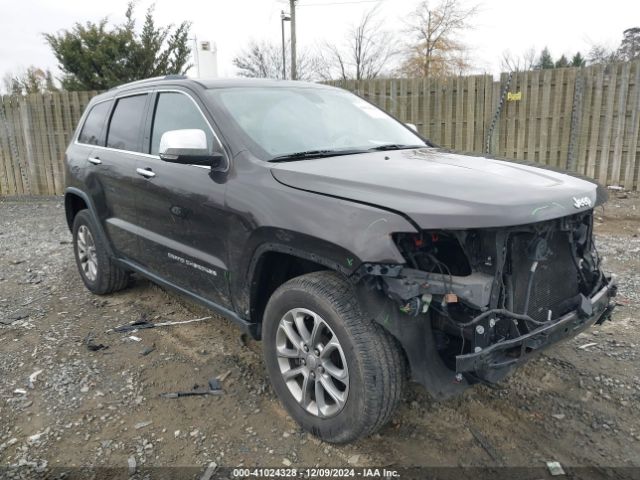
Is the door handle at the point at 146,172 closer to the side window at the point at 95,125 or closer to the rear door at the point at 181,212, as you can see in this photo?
the rear door at the point at 181,212

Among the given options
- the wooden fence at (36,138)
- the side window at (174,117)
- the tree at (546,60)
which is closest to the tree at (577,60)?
the tree at (546,60)

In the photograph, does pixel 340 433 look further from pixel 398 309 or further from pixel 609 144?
pixel 609 144

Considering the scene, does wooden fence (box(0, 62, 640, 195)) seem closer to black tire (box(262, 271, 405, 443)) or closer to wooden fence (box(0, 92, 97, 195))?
wooden fence (box(0, 92, 97, 195))

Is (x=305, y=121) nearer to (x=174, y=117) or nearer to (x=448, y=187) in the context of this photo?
Answer: (x=174, y=117)

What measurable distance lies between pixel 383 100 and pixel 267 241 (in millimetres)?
7832

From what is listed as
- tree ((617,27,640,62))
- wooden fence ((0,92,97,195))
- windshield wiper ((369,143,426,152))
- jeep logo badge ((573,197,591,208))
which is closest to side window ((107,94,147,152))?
windshield wiper ((369,143,426,152))

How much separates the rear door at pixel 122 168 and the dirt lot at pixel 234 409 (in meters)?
0.77

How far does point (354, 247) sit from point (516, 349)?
3.01 ft

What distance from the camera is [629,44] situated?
25234mm

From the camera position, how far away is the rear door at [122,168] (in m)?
3.93

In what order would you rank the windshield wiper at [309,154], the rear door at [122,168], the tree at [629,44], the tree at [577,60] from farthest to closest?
the tree at [577,60], the tree at [629,44], the rear door at [122,168], the windshield wiper at [309,154]

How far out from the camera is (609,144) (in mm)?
8930

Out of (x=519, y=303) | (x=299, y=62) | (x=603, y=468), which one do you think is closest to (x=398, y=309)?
(x=519, y=303)

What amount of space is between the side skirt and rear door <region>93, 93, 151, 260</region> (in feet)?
0.30
